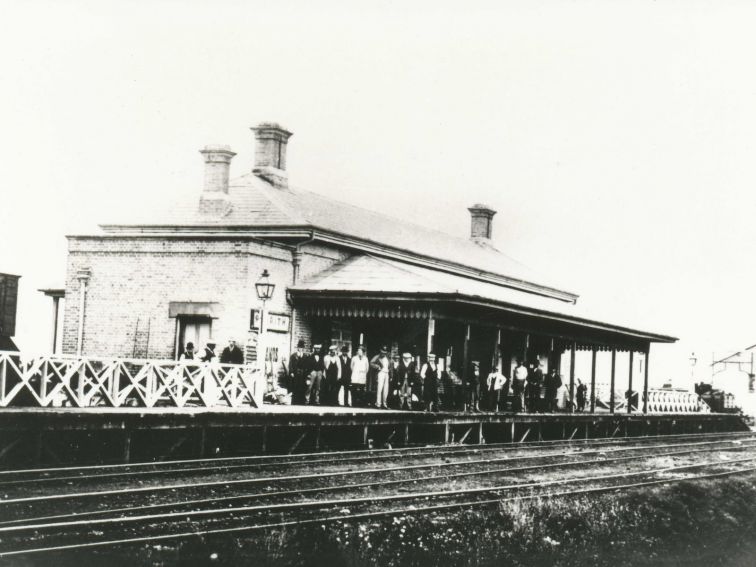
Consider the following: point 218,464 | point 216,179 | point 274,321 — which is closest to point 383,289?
point 274,321

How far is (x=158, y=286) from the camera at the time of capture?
83.6 ft

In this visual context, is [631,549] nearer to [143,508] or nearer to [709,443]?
[143,508]

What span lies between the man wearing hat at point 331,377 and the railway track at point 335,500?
14.8 feet

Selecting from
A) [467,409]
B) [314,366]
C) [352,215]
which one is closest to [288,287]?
[314,366]

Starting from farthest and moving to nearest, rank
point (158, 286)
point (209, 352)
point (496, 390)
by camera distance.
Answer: point (496, 390)
point (158, 286)
point (209, 352)

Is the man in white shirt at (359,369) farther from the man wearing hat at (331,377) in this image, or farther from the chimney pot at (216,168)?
the chimney pot at (216,168)

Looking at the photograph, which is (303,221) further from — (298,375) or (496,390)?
(496,390)

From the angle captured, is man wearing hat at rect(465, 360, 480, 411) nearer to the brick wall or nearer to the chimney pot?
the brick wall

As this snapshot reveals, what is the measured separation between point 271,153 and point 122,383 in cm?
1142

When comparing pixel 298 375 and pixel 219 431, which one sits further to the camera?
pixel 298 375

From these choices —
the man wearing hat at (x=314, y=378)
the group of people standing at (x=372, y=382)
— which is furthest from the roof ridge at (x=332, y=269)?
the man wearing hat at (x=314, y=378)

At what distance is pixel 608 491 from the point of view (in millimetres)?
15922

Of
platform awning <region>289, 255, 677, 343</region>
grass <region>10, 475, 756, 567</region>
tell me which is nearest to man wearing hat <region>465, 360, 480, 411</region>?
platform awning <region>289, 255, 677, 343</region>

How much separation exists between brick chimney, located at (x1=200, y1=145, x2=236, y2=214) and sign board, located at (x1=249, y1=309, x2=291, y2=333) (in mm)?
3624
